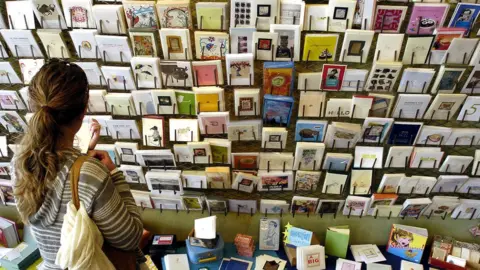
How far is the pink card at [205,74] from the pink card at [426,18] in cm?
91

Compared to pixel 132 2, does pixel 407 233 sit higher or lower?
lower

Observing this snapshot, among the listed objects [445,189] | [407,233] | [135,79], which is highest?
[135,79]

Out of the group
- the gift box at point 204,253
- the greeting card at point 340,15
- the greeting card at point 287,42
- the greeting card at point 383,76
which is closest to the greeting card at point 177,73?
the greeting card at point 287,42

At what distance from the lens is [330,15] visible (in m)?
1.62

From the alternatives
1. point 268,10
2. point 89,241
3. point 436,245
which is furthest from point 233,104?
point 436,245

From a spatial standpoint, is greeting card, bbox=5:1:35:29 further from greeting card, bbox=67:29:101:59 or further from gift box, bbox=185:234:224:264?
gift box, bbox=185:234:224:264

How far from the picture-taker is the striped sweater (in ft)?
3.84

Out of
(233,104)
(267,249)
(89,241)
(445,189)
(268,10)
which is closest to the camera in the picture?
(89,241)

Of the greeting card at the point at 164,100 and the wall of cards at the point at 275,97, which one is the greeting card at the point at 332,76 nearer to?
the wall of cards at the point at 275,97

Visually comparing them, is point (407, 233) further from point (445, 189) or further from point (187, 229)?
point (187, 229)

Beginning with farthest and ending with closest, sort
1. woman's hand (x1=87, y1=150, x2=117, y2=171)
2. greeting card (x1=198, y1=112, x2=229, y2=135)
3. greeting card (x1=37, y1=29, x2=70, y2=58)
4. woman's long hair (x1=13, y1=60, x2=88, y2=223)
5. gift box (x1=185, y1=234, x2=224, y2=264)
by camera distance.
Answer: gift box (x1=185, y1=234, x2=224, y2=264), greeting card (x1=198, y1=112, x2=229, y2=135), greeting card (x1=37, y1=29, x2=70, y2=58), woman's hand (x1=87, y1=150, x2=117, y2=171), woman's long hair (x1=13, y1=60, x2=88, y2=223)

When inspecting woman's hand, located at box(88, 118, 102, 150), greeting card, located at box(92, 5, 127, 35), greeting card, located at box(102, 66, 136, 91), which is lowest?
woman's hand, located at box(88, 118, 102, 150)

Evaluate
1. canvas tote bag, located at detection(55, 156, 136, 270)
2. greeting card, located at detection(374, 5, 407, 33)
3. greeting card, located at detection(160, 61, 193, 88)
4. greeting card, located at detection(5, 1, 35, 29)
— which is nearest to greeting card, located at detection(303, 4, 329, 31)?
greeting card, located at detection(374, 5, 407, 33)

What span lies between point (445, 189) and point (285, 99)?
3.80ft
